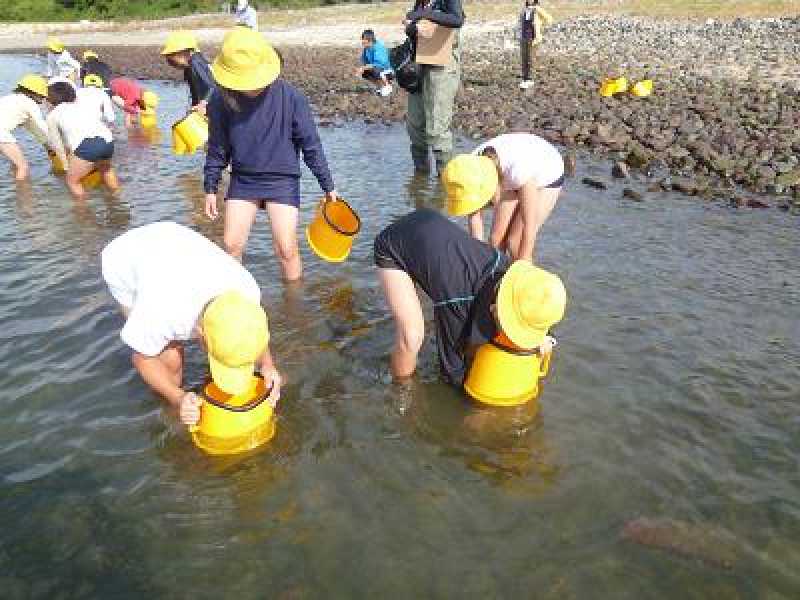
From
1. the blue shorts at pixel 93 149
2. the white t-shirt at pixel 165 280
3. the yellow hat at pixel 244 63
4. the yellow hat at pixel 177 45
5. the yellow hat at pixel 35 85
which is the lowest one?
the blue shorts at pixel 93 149

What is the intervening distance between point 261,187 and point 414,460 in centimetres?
246

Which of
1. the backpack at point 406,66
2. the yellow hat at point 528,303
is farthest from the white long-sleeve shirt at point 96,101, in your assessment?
the yellow hat at point 528,303

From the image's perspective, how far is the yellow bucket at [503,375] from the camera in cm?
347

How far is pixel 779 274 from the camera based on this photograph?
18.1ft

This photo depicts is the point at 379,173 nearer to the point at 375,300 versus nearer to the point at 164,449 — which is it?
the point at 375,300

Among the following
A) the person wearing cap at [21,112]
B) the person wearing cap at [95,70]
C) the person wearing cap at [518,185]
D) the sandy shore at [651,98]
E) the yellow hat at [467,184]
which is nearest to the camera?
the yellow hat at [467,184]

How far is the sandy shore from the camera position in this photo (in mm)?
8297

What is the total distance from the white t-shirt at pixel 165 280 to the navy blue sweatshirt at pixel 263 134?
161cm

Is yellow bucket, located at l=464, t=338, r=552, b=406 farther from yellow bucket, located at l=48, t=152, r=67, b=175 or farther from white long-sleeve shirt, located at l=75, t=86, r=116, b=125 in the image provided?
yellow bucket, located at l=48, t=152, r=67, b=175

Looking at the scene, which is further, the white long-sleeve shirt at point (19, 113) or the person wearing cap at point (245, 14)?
the person wearing cap at point (245, 14)

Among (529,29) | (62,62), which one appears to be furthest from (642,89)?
(62,62)

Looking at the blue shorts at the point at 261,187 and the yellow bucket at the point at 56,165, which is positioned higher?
the blue shorts at the point at 261,187

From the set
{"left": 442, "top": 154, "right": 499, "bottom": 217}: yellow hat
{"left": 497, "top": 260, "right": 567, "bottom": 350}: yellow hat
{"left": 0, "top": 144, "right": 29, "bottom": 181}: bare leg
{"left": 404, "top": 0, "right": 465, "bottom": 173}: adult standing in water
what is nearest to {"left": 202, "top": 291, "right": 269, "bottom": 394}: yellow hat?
{"left": 497, "top": 260, "right": 567, "bottom": 350}: yellow hat

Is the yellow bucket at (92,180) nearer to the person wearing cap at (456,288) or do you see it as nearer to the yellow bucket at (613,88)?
the person wearing cap at (456,288)
